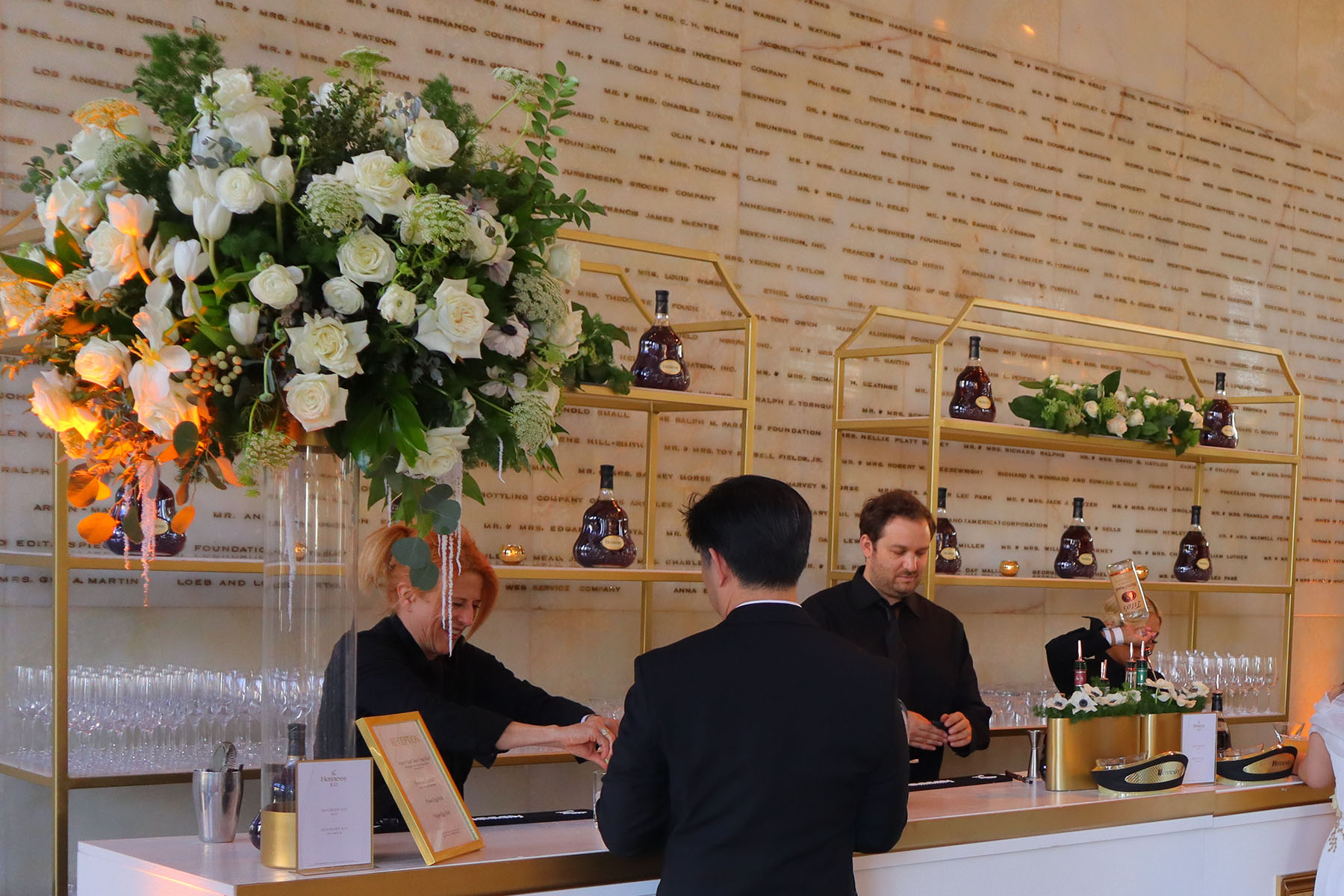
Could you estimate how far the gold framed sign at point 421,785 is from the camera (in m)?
2.19

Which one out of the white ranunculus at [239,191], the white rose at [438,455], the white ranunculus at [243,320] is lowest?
the white rose at [438,455]

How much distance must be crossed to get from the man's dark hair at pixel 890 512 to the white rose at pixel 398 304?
2266mm

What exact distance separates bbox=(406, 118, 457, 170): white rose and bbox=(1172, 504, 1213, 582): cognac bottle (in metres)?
4.13

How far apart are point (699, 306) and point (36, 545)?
2.13 meters

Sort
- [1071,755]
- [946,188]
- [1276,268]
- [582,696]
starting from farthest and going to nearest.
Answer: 1. [1276,268]
2. [946,188]
3. [582,696]
4. [1071,755]

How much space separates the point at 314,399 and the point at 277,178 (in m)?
0.31

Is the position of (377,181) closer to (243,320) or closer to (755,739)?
(243,320)

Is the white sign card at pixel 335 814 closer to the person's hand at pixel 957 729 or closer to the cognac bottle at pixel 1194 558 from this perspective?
the person's hand at pixel 957 729

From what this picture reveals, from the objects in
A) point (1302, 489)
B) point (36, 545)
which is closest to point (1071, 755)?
point (36, 545)

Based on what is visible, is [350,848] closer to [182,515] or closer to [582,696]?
[182,515]

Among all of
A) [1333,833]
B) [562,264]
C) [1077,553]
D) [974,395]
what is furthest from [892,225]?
[562,264]

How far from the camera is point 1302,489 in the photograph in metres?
6.34

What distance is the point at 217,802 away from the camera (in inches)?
91.2

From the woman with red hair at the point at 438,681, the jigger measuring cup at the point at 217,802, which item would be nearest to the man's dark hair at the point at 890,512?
the woman with red hair at the point at 438,681
